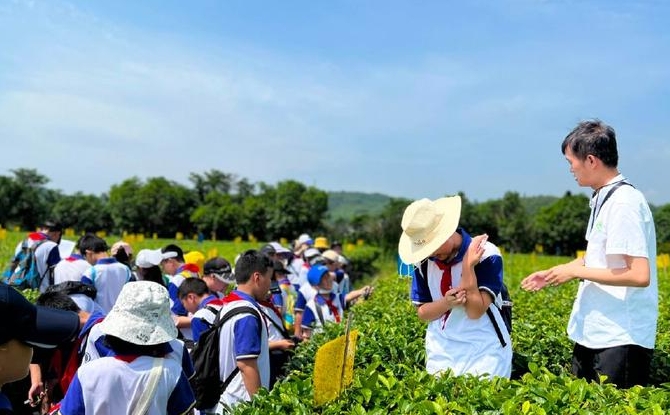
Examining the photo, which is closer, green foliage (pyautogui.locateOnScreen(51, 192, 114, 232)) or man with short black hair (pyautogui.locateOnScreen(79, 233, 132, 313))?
man with short black hair (pyautogui.locateOnScreen(79, 233, 132, 313))

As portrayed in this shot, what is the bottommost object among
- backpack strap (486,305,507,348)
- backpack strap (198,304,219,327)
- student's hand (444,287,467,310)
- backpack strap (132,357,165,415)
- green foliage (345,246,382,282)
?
green foliage (345,246,382,282)

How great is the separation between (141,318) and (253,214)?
171 ft

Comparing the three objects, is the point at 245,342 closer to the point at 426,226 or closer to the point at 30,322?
the point at 426,226

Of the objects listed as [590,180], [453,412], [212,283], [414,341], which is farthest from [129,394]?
[212,283]

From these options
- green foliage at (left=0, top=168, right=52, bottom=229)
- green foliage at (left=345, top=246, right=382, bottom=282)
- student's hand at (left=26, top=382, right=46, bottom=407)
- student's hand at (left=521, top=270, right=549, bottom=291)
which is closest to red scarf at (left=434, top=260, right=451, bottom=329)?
student's hand at (left=521, top=270, right=549, bottom=291)

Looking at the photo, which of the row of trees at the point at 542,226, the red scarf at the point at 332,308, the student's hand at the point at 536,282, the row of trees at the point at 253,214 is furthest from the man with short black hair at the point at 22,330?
the row of trees at the point at 542,226

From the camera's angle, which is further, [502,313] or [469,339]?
[502,313]

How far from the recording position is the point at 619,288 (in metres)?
3.23

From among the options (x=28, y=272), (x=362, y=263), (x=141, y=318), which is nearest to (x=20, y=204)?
(x=362, y=263)

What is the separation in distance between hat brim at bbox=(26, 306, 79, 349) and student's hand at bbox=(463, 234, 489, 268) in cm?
191

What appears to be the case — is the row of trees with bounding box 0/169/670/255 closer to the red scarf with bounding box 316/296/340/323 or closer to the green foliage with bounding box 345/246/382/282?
the green foliage with bounding box 345/246/382/282

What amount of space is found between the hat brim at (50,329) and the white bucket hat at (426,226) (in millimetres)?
1793

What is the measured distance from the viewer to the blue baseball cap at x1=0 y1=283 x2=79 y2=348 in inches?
74.1

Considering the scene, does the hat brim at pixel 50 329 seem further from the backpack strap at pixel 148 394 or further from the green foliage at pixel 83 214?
the green foliage at pixel 83 214
